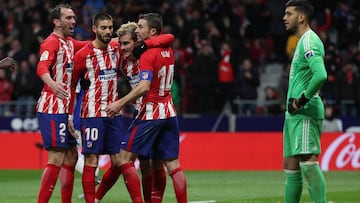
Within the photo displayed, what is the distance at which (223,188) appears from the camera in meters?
16.6

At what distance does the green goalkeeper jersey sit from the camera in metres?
10.2

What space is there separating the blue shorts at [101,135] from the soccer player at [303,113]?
86.3 inches

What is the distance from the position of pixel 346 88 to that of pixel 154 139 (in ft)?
45.5

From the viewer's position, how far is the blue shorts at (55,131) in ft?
37.7

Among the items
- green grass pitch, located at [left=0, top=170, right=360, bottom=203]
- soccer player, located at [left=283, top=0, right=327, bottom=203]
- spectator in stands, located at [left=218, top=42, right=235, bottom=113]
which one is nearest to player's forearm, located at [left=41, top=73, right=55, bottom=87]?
soccer player, located at [left=283, top=0, right=327, bottom=203]

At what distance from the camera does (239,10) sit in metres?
28.5

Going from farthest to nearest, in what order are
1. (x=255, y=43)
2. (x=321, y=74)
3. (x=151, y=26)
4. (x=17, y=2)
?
(x=17, y=2) → (x=255, y=43) → (x=151, y=26) → (x=321, y=74)

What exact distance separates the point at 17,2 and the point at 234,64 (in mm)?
8130

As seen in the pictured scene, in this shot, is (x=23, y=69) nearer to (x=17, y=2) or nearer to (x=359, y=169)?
(x=17, y=2)

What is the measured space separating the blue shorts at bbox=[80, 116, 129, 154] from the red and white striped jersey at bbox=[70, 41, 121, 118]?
0.09 m

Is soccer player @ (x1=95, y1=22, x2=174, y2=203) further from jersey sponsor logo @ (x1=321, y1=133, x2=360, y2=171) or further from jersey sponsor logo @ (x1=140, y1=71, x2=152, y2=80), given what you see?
jersey sponsor logo @ (x1=321, y1=133, x2=360, y2=171)

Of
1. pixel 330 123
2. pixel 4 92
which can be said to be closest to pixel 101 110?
pixel 330 123

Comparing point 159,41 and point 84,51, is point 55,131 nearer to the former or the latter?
point 84,51

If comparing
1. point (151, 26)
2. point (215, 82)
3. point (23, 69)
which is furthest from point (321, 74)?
point (23, 69)
